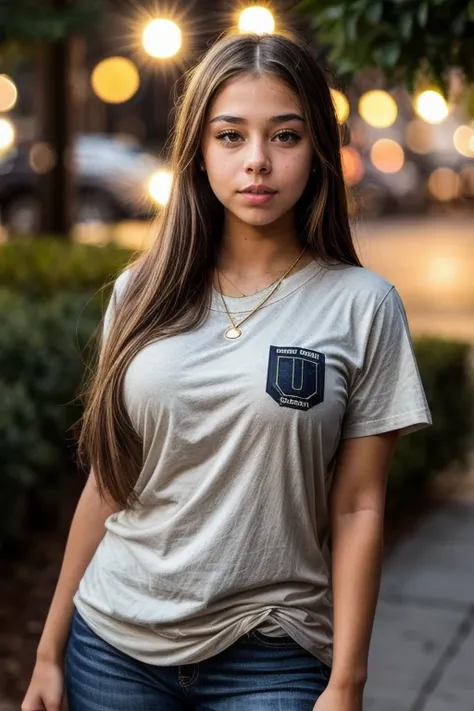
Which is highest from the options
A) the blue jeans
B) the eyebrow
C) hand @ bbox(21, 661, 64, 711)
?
the eyebrow

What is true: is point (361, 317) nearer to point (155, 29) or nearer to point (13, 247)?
point (155, 29)

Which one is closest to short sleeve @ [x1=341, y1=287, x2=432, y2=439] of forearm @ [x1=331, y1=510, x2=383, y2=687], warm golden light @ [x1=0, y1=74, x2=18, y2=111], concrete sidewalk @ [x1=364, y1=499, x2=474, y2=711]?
forearm @ [x1=331, y1=510, x2=383, y2=687]

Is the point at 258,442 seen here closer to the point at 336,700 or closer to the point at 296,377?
the point at 296,377

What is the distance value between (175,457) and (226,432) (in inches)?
4.4

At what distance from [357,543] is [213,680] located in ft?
1.11

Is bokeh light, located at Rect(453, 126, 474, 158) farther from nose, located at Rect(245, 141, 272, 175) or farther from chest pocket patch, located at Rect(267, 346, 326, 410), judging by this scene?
chest pocket patch, located at Rect(267, 346, 326, 410)

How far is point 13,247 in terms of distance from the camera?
9.20 meters

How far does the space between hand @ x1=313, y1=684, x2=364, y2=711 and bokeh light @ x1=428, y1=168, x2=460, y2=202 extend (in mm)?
35861

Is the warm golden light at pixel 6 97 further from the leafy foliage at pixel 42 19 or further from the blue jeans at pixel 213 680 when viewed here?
the blue jeans at pixel 213 680

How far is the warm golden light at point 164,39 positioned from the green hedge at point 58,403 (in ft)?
3.77

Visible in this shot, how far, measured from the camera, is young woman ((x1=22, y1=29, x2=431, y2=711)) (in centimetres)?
211

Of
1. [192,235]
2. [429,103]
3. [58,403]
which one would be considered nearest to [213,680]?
[192,235]

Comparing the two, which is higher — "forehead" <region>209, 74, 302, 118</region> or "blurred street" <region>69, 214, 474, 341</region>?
"forehead" <region>209, 74, 302, 118</region>

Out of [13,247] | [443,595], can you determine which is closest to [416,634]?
[443,595]
